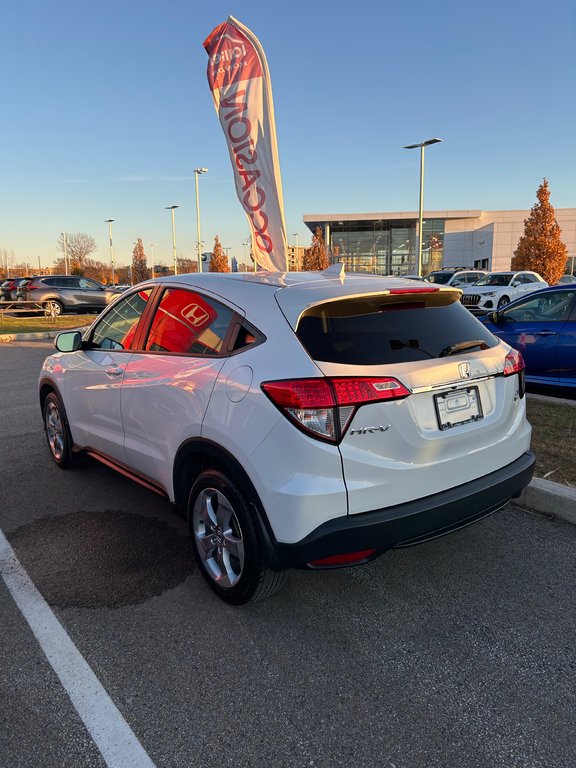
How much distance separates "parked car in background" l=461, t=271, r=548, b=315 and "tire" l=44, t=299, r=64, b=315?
1643cm

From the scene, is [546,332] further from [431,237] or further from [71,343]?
[431,237]

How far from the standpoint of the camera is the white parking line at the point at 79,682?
198 cm

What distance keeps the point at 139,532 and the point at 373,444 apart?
205 centimetres

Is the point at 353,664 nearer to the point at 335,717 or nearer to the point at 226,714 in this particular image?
the point at 335,717

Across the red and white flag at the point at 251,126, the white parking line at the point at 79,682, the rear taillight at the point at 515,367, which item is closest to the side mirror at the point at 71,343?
the white parking line at the point at 79,682

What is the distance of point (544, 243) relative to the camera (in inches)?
1305

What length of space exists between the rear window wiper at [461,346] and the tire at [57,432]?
3349 mm

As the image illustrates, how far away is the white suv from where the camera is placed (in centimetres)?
238

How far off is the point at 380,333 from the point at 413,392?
36 cm

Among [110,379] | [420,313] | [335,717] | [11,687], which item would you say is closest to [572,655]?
[335,717]

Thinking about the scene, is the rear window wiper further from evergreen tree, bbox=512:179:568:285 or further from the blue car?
evergreen tree, bbox=512:179:568:285

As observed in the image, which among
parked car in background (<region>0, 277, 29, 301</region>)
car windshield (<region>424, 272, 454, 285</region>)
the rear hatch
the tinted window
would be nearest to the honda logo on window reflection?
the rear hatch

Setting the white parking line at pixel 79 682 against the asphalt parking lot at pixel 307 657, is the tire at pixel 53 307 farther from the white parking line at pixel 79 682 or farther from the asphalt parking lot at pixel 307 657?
the white parking line at pixel 79 682

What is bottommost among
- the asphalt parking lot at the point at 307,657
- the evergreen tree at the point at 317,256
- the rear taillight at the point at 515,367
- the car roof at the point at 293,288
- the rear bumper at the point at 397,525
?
the asphalt parking lot at the point at 307,657
